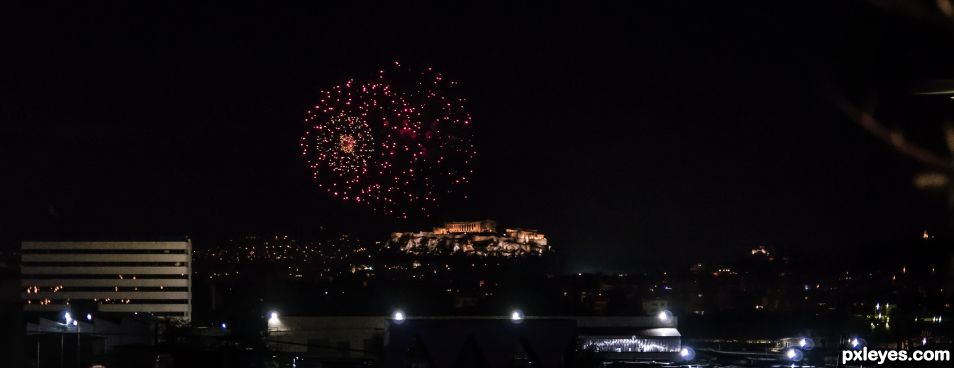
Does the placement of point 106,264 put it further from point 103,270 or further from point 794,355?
point 794,355

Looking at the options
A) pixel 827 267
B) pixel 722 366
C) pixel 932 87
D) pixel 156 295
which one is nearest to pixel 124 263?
pixel 156 295

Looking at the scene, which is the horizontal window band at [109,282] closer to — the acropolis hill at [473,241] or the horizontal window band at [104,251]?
the horizontal window band at [104,251]

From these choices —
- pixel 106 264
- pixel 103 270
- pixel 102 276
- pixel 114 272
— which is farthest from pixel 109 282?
pixel 106 264

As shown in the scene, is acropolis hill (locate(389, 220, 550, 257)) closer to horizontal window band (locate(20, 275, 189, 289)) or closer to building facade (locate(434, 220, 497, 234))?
building facade (locate(434, 220, 497, 234))

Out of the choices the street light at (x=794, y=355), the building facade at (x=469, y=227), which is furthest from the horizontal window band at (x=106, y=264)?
the street light at (x=794, y=355)

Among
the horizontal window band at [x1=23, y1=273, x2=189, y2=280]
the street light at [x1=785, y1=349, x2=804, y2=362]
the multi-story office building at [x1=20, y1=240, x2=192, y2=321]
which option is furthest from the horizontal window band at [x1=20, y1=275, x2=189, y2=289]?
the street light at [x1=785, y1=349, x2=804, y2=362]

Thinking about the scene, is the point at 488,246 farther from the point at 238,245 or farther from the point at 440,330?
the point at 440,330
